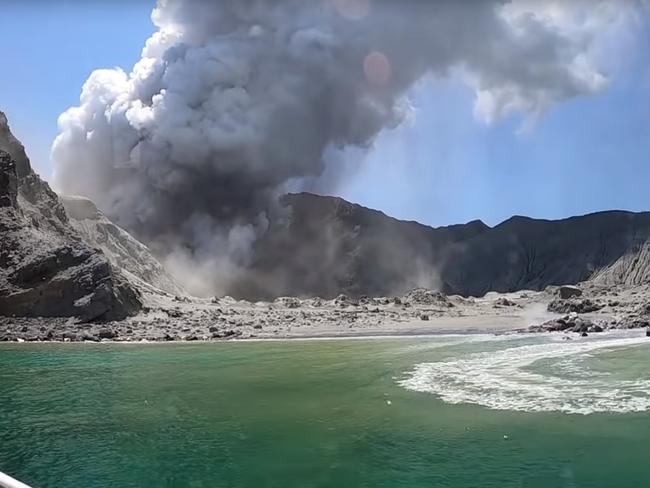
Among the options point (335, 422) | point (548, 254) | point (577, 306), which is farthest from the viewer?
point (548, 254)

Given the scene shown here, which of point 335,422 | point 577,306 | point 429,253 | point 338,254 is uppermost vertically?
point 429,253

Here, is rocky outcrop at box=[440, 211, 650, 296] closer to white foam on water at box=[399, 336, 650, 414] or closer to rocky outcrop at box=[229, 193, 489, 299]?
rocky outcrop at box=[229, 193, 489, 299]

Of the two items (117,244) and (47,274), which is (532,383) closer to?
(47,274)

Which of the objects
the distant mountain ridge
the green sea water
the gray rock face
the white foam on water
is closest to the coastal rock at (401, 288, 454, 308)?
the distant mountain ridge

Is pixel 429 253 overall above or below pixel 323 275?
above

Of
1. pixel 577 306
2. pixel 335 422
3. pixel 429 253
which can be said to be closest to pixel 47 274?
pixel 335 422

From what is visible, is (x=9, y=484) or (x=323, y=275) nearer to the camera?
(x=9, y=484)
